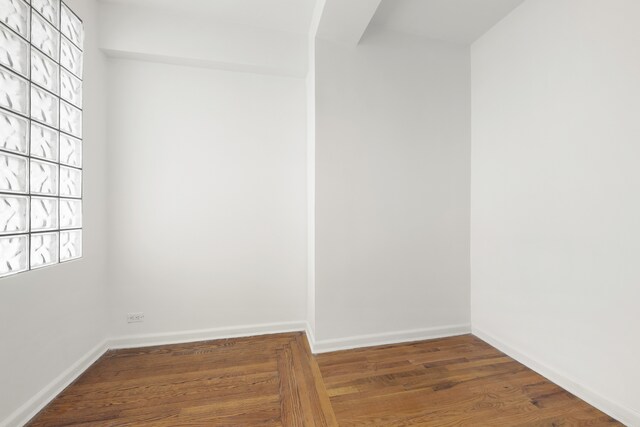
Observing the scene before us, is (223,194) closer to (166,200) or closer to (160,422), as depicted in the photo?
(166,200)

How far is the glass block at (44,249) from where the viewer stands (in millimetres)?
1552

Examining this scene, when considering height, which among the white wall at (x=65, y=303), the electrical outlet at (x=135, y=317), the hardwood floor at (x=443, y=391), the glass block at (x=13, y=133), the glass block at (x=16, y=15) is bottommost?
the hardwood floor at (x=443, y=391)

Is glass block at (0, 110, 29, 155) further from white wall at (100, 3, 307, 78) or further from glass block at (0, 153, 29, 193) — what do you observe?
white wall at (100, 3, 307, 78)

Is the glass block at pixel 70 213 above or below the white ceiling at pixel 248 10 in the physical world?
below

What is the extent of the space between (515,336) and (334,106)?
239 cm

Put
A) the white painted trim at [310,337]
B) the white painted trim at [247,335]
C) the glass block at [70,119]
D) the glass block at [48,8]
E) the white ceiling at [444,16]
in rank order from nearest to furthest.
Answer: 1. the glass block at [48,8]
2. the glass block at [70,119]
3. the white painted trim at [247,335]
4. the white ceiling at [444,16]
5. the white painted trim at [310,337]

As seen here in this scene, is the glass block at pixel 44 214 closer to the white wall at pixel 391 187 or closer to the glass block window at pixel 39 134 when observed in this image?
the glass block window at pixel 39 134

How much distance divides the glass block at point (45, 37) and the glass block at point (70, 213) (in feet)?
3.18

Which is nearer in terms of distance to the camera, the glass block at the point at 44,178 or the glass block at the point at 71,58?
the glass block at the point at 44,178

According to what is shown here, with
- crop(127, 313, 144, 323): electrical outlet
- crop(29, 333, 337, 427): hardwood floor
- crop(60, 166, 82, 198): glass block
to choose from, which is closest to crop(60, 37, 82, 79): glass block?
crop(60, 166, 82, 198): glass block

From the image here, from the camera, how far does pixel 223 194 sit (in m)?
2.36

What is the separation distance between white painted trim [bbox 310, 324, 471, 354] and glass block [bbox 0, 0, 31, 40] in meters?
2.78

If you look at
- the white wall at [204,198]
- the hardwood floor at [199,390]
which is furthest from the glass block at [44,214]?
the hardwood floor at [199,390]

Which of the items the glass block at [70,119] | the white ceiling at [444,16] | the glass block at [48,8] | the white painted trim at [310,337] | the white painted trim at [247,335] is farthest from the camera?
the white painted trim at [310,337]
